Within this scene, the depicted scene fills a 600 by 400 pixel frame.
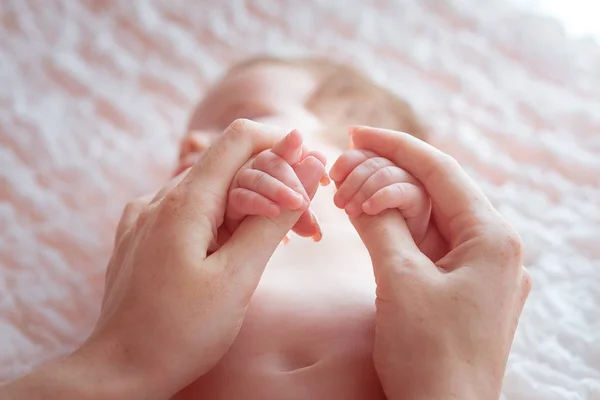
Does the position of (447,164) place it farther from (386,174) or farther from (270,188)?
(270,188)

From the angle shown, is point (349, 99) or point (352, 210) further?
point (349, 99)

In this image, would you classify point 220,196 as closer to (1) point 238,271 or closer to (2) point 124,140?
(1) point 238,271

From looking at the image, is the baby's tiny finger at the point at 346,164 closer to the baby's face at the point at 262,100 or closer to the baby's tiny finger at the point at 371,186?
the baby's tiny finger at the point at 371,186

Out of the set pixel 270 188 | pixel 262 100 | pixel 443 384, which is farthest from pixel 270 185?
pixel 262 100

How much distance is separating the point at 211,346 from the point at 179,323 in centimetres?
4

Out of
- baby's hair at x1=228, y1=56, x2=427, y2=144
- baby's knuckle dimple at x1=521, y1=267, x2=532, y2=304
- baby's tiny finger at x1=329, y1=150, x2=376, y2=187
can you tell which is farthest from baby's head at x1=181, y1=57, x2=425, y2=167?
baby's knuckle dimple at x1=521, y1=267, x2=532, y2=304

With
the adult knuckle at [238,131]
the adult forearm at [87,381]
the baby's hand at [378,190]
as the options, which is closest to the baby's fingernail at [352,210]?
the baby's hand at [378,190]

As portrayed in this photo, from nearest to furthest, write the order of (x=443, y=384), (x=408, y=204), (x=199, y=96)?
(x=443, y=384) < (x=408, y=204) < (x=199, y=96)

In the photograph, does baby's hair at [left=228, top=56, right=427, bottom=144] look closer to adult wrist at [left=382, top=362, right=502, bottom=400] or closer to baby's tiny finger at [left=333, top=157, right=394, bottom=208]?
baby's tiny finger at [left=333, top=157, right=394, bottom=208]

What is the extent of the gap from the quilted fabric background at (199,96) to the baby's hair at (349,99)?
110mm

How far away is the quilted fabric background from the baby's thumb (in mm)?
411

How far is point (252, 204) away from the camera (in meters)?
0.84

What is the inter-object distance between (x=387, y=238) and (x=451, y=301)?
0.09 metres

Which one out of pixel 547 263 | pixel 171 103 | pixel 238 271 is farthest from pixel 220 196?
pixel 171 103
